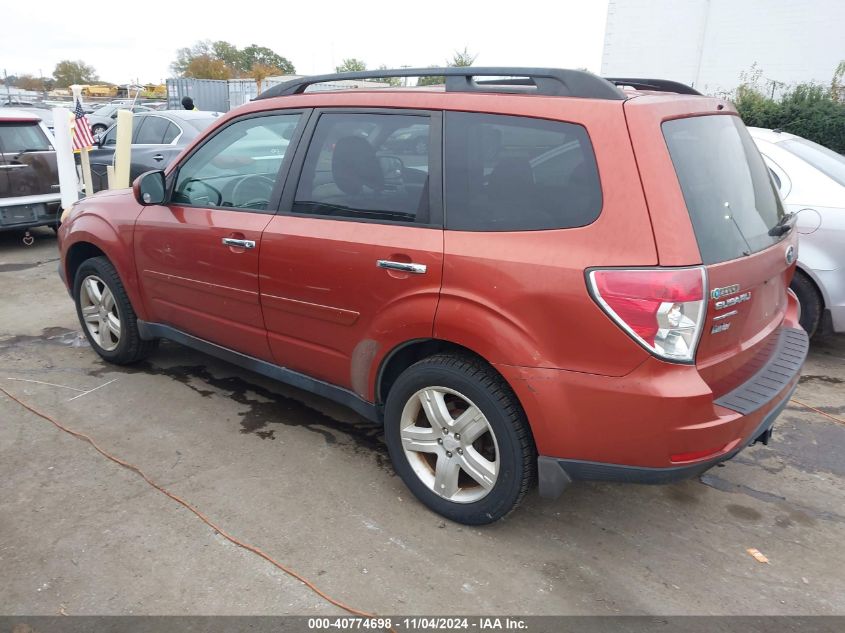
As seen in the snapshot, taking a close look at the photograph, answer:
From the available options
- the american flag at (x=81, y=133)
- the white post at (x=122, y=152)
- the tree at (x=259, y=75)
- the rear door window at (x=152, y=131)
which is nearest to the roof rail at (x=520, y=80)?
the white post at (x=122, y=152)

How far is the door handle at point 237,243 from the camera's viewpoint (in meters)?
3.46

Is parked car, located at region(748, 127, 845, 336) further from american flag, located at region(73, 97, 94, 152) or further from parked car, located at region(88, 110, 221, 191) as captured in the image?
american flag, located at region(73, 97, 94, 152)

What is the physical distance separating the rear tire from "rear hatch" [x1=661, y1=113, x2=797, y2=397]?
1.94 m

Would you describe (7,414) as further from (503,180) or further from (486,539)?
(503,180)

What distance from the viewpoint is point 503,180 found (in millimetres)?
2684

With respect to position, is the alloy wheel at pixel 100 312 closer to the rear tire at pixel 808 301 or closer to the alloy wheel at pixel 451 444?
the alloy wheel at pixel 451 444

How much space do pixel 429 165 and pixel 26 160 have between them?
7699 millimetres

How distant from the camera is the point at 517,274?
8.31 ft

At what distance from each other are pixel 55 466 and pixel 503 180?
107 inches

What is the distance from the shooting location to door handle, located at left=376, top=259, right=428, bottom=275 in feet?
9.14

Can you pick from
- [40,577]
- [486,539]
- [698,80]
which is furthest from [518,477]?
[698,80]

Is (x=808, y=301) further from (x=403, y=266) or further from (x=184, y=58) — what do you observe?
(x=184, y=58)

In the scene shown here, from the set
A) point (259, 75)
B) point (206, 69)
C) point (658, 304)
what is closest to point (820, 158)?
point (658, 304)

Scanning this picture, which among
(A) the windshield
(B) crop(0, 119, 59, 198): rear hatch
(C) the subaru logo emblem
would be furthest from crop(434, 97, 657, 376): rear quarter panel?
(B) crop(0, 119, 59, 198): rear hatch
